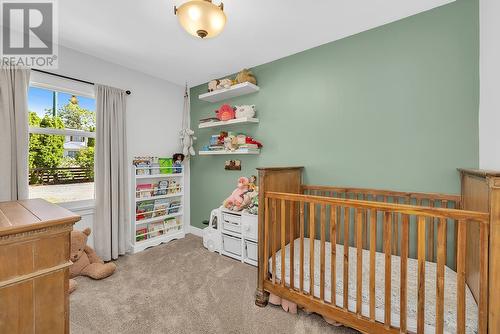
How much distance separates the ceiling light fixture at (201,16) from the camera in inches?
54.6

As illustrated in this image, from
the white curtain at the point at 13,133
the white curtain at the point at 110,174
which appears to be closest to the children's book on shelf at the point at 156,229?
the white curtain at the point at 110,174

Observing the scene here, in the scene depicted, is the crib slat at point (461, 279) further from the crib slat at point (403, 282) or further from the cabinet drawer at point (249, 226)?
the cabinet drawer at point (249, 226)

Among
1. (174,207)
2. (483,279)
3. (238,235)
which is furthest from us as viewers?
(174,207)

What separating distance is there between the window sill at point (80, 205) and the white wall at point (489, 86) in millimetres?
3680

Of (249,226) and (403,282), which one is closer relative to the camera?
(403,282)

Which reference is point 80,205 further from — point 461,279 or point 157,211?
point 461,279

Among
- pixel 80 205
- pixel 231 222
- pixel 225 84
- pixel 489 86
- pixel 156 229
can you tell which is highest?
pixel 225 84

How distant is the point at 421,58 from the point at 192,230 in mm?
3557

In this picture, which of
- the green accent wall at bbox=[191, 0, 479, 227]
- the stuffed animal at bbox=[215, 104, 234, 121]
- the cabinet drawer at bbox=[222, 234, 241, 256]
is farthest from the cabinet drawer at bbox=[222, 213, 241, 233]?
the stuffed animal at bbox=[215, 104, 234, 121]

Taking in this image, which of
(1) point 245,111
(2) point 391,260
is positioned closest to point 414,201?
(2) point 391,260

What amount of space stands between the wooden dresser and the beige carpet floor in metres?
0.86

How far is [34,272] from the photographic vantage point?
2.86 ft

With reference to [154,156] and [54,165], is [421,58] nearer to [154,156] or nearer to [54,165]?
[154,156]

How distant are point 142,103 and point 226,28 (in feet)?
5.57
